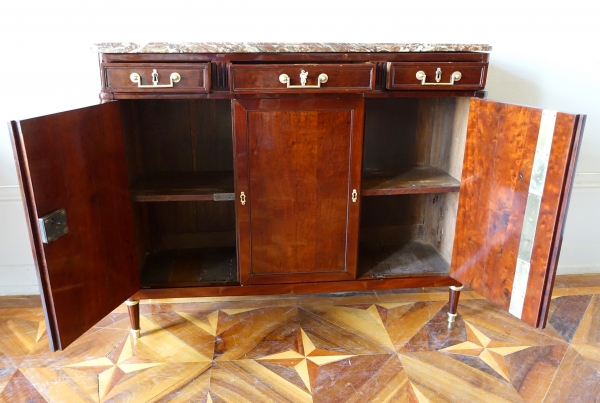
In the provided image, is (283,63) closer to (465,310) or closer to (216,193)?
(216,193)

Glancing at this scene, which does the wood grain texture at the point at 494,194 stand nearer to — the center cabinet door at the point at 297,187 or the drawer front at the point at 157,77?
the center cabinet door at the point at 297,187

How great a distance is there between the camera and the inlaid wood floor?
120cm

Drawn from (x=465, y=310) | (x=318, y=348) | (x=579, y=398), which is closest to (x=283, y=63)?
(x=318, y=348)

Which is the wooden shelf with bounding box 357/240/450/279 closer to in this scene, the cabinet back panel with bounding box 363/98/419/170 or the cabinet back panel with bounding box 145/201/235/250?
the cabinet back panel with bounding box 363/98/419/170

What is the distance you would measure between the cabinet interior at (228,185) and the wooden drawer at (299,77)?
33cm

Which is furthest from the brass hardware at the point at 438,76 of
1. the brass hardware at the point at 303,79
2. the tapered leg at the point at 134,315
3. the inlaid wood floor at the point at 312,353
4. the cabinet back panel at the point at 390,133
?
the tapered leg at the point at 134,315

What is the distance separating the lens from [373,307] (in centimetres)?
161

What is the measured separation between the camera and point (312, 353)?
135 centimetres

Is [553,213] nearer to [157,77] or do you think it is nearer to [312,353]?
[312,353]

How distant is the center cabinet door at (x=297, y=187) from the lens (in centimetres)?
121

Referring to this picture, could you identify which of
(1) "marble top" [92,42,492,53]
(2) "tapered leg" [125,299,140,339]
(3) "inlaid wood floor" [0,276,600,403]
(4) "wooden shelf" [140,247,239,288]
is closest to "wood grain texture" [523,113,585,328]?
(3) "inlaid wood floor" [0,276,600,403]

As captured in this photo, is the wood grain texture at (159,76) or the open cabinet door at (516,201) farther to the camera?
the wood grain texture at (159,76)

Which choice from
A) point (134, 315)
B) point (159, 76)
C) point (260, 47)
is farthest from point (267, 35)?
point (134, 315)

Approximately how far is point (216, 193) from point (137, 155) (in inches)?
15.2
